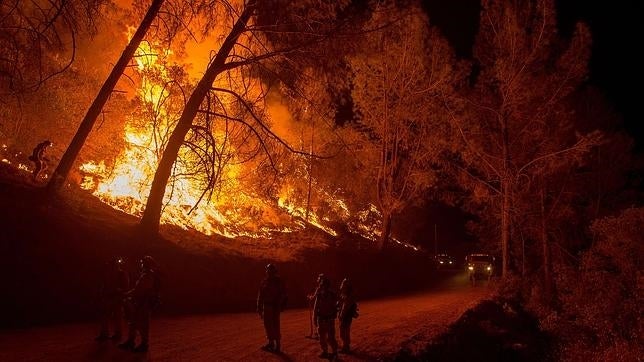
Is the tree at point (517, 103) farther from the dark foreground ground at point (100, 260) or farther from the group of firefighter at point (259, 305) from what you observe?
the group of firefighter at point (259, 305)

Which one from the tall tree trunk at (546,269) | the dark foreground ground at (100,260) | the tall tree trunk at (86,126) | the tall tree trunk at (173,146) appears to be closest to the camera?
the dark foreground ground at (100,260)

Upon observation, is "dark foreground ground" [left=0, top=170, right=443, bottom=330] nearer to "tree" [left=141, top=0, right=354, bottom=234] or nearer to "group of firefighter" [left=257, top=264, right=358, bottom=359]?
"tree" [left=141, top=0, right=354, bottom=234]

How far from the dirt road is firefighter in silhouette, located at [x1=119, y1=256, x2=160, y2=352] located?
28cm

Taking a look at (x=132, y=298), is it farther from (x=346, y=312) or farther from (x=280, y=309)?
(x=346, y=312)

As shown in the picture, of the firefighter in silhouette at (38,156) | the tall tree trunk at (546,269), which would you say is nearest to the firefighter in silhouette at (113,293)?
the firefighter in silhouette at (38,156)

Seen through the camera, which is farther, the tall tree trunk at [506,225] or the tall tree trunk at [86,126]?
the tall tree trunk at [506,225]

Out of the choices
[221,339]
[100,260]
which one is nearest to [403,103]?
[100,260]

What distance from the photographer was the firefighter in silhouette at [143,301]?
934cm

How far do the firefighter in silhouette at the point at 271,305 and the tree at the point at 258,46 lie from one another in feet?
15.5

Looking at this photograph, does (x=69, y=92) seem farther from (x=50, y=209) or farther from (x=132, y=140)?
(x=50, y=209)

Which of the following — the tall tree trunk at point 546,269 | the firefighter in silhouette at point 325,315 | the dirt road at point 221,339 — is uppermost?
the tall tree trunk at point 546,269

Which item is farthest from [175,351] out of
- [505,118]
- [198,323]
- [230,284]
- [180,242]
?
[505,118]

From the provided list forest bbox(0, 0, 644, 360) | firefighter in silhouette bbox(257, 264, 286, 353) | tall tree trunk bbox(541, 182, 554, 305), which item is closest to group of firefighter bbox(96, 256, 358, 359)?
firefighter in silhouette bbox(257, 264, 286, 353)

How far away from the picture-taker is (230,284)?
18031 mm
